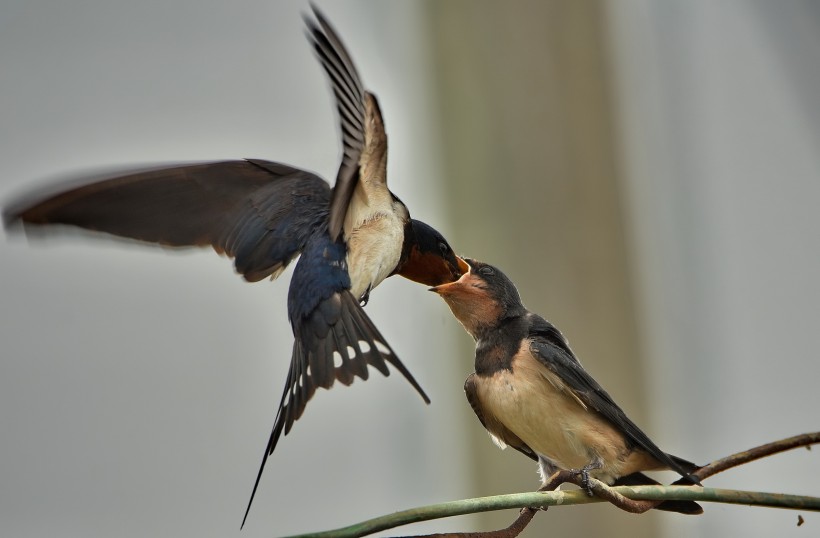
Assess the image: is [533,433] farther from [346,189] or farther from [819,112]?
[819,112]

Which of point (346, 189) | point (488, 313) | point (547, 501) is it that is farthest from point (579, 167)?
point (547, 501)

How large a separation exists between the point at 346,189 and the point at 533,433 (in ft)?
1.42

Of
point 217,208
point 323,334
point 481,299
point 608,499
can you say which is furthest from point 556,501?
point 217,208

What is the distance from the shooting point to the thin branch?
70 cm

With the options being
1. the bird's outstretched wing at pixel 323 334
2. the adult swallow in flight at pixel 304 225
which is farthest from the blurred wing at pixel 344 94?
the bird's outstretched wing at pixel 323 334

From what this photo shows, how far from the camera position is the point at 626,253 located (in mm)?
2561

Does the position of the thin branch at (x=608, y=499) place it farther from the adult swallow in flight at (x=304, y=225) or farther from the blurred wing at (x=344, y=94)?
the blurred wing at (x=344, y=94)

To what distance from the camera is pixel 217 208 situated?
1312 mm

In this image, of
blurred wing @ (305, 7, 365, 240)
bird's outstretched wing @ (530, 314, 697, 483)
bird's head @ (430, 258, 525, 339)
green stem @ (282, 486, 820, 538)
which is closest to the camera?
green stem @ (282, 486, 820, 538)

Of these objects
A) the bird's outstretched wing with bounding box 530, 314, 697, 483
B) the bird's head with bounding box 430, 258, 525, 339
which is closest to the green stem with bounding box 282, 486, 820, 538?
the bird's outstretched wing with bounding box 530, 314, 697, 483

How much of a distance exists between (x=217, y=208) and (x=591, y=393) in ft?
1.70

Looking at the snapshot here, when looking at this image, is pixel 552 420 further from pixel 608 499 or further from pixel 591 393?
pixel 608 499

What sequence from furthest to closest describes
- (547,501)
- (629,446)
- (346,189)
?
(629,446), (346,189), (547,501)

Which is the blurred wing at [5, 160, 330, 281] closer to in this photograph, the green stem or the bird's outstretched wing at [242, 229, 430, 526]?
the bird's outstretched wing at [242, 229, 430, 526]
